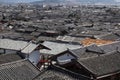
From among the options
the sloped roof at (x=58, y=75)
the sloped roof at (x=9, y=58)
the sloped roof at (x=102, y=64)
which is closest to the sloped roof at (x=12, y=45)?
the sloped roof at (x=9, y=58)

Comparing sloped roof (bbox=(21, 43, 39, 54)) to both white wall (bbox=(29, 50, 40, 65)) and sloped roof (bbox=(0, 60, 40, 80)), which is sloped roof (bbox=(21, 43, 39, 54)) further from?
sloped roof (bbox=(0, 60, 40, 80))

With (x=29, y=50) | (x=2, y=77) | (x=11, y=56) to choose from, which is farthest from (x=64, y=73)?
(x=29, y=50)

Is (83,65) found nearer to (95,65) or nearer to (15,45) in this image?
(95,65)

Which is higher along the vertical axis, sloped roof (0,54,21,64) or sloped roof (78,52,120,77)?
sloped roof (78,52,120,77)

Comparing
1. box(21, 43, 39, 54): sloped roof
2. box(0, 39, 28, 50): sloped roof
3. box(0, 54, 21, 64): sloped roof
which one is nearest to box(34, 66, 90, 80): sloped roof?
box(0, 54, 21, 64): sloped roof

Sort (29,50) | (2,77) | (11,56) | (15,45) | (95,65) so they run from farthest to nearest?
(15,45) → (29,50) → (11,56) → (95,65) → (2,77)

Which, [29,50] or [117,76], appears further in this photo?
[29,50]

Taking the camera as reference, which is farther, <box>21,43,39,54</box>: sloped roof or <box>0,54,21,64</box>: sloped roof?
<box>21,43,39,54</box>: sloped roof
